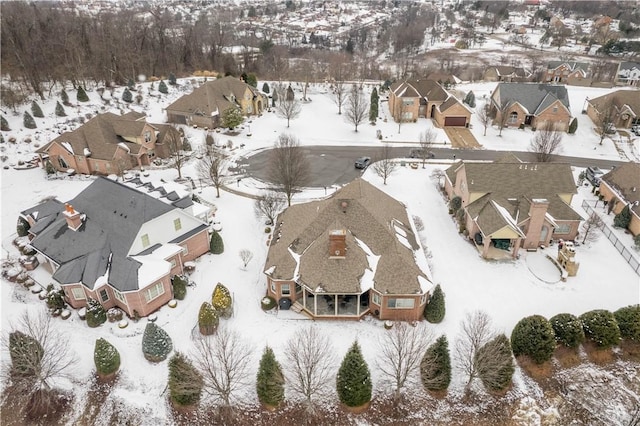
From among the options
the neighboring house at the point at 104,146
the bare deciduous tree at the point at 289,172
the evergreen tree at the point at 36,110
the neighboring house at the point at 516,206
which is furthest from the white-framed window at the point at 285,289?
the evergreen tree at the point at 36,110

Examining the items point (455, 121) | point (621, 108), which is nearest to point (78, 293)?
point (455, 121)

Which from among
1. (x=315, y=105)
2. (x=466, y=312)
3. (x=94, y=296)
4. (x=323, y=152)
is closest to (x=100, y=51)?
(x=315, y=105)

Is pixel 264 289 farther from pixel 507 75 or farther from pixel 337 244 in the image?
pixel 507 75

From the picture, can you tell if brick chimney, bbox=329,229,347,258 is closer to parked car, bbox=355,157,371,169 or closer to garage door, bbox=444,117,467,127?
parked car, bbox=355,157,371,169

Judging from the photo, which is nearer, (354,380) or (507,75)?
(354,380)

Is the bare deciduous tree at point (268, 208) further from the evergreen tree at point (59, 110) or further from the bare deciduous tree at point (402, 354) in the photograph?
the evergreen tree at point (59, 110)

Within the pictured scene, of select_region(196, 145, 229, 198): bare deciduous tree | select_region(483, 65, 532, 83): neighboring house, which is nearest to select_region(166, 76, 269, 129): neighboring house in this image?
select_region(196, 145, 229, 198): bare deciduous tree
